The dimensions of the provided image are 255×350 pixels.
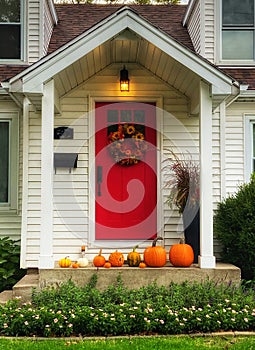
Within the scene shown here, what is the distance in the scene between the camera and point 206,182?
6750 millimetres

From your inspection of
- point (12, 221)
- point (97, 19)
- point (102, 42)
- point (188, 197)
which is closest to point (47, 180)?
point (12, 221)

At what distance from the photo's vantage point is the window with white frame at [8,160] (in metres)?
8.09

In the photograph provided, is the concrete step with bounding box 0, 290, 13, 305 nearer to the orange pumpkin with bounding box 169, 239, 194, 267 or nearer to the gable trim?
the orange pumpkin with bounding box 169, 239, 194, 267

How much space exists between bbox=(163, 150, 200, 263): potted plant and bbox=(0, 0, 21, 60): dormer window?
3.21m

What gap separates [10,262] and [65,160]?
177 centimetres

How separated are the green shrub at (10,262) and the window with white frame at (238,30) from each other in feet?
15.3

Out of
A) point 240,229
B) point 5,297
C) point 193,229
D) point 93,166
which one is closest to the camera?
point 5,297

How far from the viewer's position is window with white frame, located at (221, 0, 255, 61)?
865 centimetres

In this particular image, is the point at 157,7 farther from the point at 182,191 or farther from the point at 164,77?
the point at 182,191

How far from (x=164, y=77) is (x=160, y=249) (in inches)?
112

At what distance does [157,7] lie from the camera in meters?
10.8

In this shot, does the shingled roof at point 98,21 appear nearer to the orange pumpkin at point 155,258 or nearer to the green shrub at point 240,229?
the green shrub at point 240,229

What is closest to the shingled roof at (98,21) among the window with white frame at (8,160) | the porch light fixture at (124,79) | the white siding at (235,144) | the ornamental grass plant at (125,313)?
the white siding at (235,144)

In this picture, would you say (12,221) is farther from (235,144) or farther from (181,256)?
(235,144)
